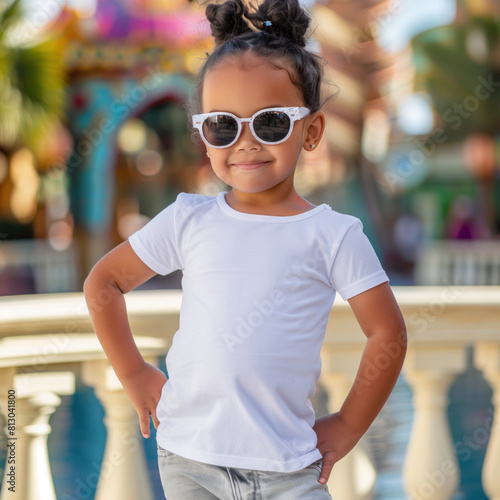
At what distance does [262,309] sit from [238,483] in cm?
32

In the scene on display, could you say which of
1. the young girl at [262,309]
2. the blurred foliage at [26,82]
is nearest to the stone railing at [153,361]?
the young girl at [262,309]

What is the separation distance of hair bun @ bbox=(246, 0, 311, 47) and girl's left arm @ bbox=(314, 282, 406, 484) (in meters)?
0.55

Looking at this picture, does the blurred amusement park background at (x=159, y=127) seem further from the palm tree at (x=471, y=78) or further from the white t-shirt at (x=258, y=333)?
the white t-shirt at (x=258, y=333)

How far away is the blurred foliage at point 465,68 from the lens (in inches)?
600

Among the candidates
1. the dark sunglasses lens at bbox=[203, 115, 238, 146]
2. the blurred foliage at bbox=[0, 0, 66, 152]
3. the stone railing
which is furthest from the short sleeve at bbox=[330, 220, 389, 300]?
the blurred foliage at bbox=[0, 0, 66, 152]

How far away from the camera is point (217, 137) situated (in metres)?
1.44

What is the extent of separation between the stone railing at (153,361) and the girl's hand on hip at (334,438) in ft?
1.98

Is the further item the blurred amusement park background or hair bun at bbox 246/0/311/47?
the blurred amusement park background

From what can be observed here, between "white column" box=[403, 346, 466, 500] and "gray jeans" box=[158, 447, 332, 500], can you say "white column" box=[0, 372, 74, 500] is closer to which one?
"gray jeans" box=[158, 447, 332, 500]

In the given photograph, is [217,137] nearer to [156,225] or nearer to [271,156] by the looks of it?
[271,156]

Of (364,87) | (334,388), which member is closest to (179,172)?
(364,87)

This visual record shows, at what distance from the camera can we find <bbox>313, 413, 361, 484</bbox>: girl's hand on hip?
144 cm

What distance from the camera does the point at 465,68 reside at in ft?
50.0

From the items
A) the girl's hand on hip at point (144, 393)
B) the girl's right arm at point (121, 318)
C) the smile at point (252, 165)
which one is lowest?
the girl's hand on hip at point (144, 393)
